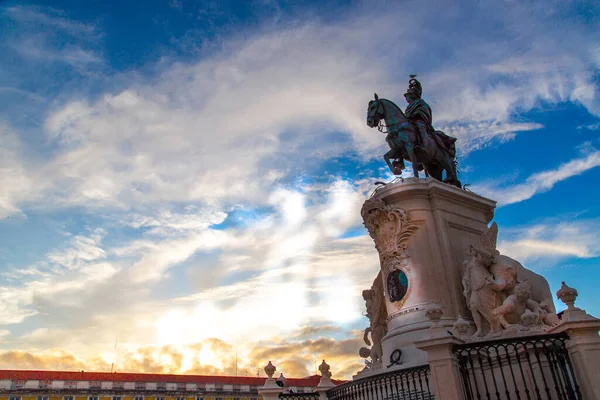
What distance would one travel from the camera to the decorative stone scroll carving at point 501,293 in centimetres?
1169

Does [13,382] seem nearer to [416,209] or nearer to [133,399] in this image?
[133,399]

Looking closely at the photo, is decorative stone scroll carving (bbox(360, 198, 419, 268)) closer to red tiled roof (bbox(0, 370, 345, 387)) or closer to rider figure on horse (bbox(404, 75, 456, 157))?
rider figure on horse (bbox(404, 75, 456, 157))

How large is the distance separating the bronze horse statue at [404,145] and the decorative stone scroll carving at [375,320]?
4.01 metres

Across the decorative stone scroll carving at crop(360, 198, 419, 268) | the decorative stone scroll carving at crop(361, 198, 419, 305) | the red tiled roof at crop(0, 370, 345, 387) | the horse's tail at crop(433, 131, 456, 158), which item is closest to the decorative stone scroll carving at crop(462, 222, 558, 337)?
the decorative stone scroll carving at crop(361, 198, 419, 305)

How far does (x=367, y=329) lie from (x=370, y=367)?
5.51 ft

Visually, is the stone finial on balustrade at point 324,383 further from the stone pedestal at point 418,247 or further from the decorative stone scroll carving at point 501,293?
the decorative stone scroll carving at point 501,293

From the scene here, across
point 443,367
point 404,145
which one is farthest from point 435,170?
point 443,367

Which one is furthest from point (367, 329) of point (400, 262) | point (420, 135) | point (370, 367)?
point (420, 135)

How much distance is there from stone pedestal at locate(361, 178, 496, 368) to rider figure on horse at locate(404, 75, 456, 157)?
2.30m

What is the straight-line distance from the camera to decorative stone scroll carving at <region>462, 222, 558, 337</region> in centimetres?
1169

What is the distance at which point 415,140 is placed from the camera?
1677cm

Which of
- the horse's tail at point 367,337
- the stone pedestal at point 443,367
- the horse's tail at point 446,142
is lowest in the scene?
the stone pedestal at point 443,367

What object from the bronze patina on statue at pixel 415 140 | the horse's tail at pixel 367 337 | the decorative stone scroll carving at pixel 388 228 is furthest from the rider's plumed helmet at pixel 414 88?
the horse's tail at pixel 367 337

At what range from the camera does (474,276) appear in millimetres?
12906
